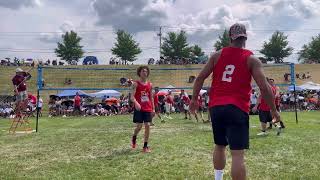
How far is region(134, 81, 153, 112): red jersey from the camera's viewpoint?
1111 cm

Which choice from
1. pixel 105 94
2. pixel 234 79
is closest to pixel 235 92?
pixel 234 79

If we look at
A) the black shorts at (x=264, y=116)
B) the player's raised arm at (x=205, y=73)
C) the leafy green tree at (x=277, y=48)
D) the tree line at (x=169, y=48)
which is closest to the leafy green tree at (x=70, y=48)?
the tree line at (x=169, y=48)

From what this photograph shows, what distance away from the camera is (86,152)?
1072cm

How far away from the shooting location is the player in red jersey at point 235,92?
559 cm

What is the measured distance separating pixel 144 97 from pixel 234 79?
560 cm

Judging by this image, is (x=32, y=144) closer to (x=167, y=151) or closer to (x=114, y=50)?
(x=167, y=151)

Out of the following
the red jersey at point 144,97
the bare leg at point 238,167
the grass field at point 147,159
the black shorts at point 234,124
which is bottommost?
the grass field at point 147,159

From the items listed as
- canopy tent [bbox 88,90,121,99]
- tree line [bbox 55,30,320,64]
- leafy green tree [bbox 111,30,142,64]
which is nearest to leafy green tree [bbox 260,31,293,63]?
tree line [bbox 55,30,320,64]

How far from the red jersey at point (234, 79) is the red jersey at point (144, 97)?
17.7ft

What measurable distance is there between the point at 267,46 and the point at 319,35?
7936mm

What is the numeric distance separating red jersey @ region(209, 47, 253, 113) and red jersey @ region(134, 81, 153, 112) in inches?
212

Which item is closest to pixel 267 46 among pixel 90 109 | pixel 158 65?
pixel 158 65

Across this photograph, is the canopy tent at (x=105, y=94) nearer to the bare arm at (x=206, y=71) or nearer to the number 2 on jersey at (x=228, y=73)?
the bare arm at (x=206, y=71)

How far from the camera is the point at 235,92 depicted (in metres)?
5.70
